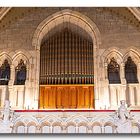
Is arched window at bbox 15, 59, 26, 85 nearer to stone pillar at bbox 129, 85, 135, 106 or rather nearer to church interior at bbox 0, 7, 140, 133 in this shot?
church interior at bbox 0, 7, 140, 133

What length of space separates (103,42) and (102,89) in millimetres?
1264

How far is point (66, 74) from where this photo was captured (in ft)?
28.8

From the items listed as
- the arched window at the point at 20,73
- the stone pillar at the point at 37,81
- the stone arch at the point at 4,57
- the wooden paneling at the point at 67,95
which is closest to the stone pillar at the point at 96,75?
the wooden paneling at the point at 67,95

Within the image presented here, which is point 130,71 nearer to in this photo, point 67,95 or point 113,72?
point 113,72

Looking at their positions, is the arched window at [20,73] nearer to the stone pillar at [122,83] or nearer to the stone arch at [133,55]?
the stone pillar at [122,83]

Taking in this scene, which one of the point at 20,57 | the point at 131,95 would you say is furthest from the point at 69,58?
the point at 131,95

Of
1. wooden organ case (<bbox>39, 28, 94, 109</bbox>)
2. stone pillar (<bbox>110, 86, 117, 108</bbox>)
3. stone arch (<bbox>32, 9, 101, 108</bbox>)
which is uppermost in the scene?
stone arch (<bbox>32, 9, 101, 108</bbox>)

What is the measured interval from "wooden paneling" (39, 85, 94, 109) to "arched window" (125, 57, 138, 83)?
0.90m

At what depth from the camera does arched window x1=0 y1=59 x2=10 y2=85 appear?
8859 millimetres

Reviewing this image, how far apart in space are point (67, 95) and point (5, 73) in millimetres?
1607

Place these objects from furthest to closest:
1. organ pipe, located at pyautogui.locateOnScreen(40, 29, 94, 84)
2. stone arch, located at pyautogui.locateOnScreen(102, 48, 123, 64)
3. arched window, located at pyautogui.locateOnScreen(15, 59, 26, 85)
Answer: stone arch, located at pyautogui.locateOnScreen(102, 48, 123, 64) < arched window, located at pyautogui.locateOnScreen(15, 59, 26, 85) < organ pipe, located at pyautogui.locateOnScreen(40, 29, 94, 84)

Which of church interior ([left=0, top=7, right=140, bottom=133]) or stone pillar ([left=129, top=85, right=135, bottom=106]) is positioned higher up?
church interior ([left=0, top=7, right=140, bottom=133])

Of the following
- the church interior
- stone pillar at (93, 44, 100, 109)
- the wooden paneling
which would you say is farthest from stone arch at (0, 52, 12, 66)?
stone pillar at (93, 44, 100, 109)
